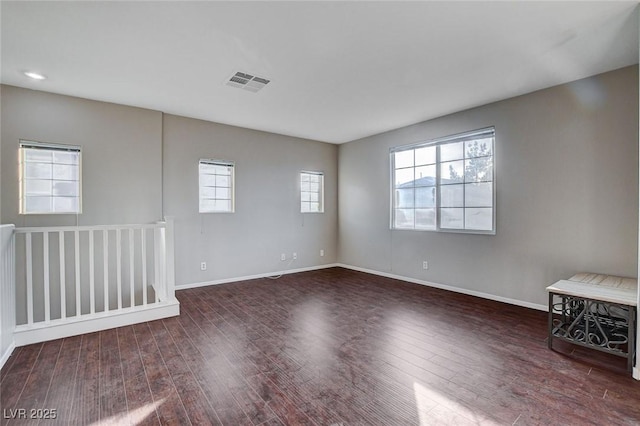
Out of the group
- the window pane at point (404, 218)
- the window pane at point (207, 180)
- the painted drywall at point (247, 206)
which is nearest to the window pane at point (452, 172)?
the window pane at point (404, 218)

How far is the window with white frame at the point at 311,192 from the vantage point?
6.20 meters

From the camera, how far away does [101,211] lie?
395 centimetres

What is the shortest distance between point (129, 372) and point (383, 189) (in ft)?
15.4

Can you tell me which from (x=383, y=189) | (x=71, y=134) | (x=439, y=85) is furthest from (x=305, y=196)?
(x=71, y=134)

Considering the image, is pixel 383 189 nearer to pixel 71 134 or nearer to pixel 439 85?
pixel 439 85

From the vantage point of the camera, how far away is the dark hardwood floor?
5.90 ft

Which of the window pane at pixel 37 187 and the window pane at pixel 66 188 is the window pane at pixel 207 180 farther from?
the window pane at pixel 37 187

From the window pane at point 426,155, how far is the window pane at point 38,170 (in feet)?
17.7

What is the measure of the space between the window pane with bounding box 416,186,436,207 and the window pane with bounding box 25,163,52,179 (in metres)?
5.39

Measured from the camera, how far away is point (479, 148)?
4.25m

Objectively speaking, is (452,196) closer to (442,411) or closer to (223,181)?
(442,411)

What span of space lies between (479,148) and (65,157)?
18.8 feet

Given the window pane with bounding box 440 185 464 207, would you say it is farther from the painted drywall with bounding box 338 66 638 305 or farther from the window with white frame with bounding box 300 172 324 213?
the window with white frame with bounding box 300 172 324 213

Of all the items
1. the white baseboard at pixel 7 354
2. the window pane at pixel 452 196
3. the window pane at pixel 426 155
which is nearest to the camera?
the white baseboard at pixel 7 354
